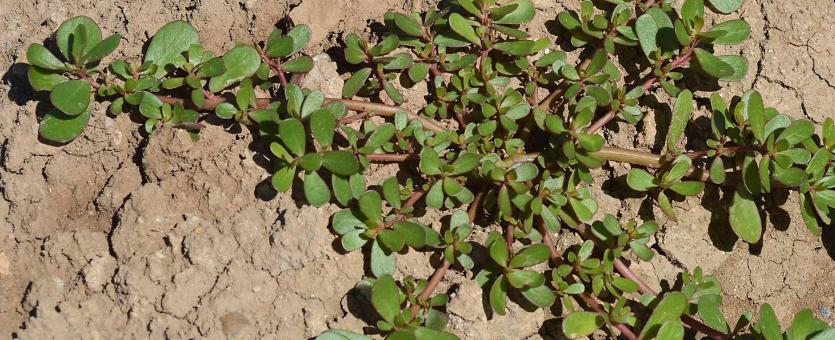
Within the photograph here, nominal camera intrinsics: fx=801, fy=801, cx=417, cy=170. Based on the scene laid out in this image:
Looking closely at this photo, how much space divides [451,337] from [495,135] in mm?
878

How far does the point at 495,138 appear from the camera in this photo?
3.13 m

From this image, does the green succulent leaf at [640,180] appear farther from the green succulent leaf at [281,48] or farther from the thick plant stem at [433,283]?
the green succulent leaf at [281,48]

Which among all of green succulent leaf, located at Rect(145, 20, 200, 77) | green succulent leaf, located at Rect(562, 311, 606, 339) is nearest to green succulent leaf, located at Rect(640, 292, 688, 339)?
green succulent leaf, located at Rect(562, 311, 606, 339)

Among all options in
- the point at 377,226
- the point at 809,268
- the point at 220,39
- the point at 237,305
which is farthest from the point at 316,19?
the point at 809,268

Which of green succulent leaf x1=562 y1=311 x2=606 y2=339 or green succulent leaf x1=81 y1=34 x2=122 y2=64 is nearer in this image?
green succulent leaf x1=562 y1=311 x2=606 y2=339

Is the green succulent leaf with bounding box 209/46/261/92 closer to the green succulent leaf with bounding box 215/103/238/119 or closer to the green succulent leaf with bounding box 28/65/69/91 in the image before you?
the green succulent leaf with bounding box 215/103/238/119

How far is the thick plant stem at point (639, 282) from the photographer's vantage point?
115 inches

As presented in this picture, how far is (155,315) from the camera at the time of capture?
9.16 feet

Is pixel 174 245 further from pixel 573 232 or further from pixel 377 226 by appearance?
pixel 573 232

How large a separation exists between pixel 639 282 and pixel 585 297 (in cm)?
23

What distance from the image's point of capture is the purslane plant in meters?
2.82

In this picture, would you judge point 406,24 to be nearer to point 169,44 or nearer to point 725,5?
point 169,44

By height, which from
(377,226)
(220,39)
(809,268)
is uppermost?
(220,39)

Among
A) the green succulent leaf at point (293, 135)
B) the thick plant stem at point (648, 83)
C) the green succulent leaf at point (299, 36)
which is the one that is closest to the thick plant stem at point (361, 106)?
the green succulent leaf at point (299, 36)
